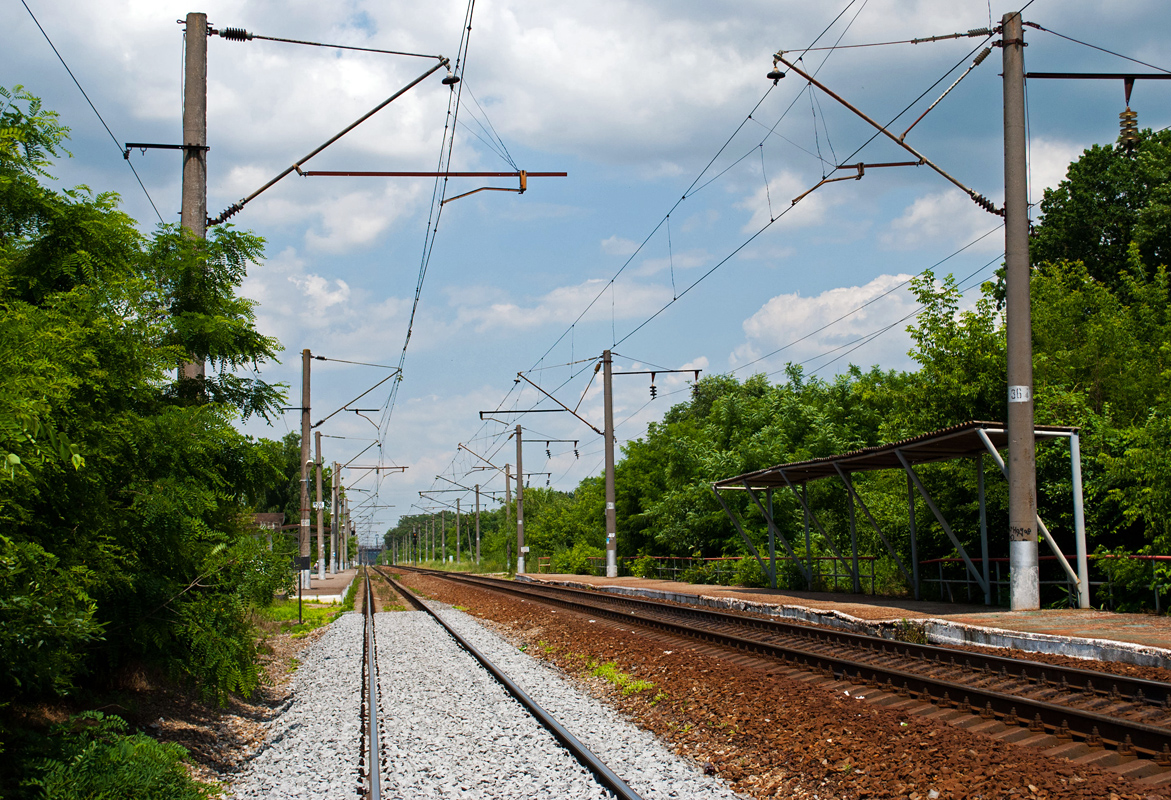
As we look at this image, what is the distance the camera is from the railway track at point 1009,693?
22.5 ft

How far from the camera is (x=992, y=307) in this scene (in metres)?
22.6

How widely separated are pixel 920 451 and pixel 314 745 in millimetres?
13844

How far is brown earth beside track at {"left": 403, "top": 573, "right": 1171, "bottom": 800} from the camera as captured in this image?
20.8 feet

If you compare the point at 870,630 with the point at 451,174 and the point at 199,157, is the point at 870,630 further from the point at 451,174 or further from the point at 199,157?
the point at 199,157

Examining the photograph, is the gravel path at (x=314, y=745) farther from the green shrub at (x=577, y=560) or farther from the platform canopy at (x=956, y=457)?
the green shrub at (x=577, y=560)

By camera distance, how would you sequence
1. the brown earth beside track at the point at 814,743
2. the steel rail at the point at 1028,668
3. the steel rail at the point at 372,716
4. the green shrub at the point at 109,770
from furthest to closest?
1. the steel rail at the point at 1028,668
2. the steel rail at the point at 372,716
3. the brown earth beside track at the point at 814,743
4. the green shrub at the point at 109,770

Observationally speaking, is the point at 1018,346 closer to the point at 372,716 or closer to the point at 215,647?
the point at 372,716

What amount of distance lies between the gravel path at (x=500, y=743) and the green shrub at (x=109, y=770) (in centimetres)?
164

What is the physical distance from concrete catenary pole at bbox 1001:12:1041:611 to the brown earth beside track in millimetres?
6036

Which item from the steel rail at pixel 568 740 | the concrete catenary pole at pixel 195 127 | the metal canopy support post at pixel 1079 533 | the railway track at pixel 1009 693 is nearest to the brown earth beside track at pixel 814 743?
the railway track at pixel 1009 693

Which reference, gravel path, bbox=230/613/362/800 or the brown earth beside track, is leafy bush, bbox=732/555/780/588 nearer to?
the brown earth beside track

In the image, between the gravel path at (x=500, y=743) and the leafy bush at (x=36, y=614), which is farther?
the gravel path at (x=500, y=743)

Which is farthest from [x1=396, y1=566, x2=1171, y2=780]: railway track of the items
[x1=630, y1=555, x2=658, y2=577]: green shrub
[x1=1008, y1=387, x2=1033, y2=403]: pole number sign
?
[x1=630, y1=555, x2=658, y2=577]: green shrub

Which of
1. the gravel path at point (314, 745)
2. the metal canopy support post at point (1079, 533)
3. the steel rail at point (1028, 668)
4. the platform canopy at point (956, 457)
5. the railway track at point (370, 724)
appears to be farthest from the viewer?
the platform canopy at point (956, 457)
